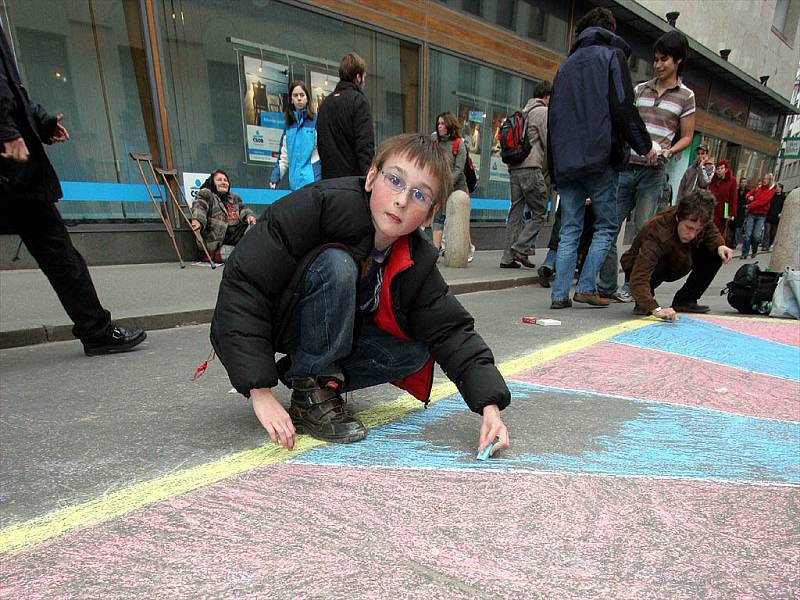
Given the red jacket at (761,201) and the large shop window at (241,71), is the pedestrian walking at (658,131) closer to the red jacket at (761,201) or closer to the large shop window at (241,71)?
the large shop window at (241,71)

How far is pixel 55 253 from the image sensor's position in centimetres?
246

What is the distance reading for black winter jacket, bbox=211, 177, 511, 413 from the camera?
1.42 metres

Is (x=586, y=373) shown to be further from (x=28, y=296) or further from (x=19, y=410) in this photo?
(x=28, y=296)

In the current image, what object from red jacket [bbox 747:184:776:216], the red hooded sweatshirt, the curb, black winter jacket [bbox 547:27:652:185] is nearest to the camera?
the curb

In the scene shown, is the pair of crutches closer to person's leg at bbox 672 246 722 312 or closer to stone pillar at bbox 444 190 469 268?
stone pillar at bbox 444 190 469 268

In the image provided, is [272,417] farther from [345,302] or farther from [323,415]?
[345,302]

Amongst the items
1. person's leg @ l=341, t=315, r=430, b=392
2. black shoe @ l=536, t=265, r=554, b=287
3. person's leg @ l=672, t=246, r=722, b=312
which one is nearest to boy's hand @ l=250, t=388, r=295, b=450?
person's leg @ l=341, t=315, r=430, b=392

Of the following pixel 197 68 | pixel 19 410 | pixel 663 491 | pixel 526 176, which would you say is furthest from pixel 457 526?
pixel 197 68

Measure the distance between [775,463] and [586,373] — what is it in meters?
0.95

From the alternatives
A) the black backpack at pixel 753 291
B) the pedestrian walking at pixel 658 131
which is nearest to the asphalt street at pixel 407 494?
the black backpack at pixel 753 291

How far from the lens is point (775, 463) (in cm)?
152

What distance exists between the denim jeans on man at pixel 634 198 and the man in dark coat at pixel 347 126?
86.8 inches

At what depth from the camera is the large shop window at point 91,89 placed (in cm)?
573

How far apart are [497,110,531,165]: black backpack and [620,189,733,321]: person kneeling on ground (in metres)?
2.17
